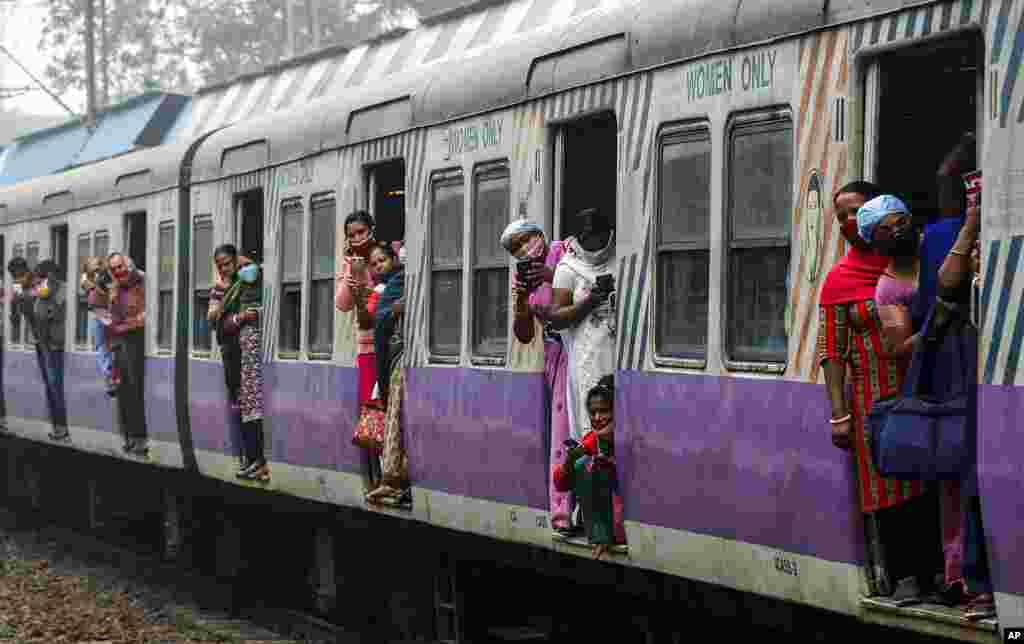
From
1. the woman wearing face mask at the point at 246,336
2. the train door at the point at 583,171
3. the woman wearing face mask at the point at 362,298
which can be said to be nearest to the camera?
the train door at the point at 583,171

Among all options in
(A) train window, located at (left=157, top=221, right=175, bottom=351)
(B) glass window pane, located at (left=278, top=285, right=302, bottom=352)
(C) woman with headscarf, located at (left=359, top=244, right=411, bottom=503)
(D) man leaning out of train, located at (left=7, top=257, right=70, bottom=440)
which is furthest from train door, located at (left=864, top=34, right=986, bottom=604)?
(D) man leaning out of train, located at (left=7, top=257, right=70, bottom=440)

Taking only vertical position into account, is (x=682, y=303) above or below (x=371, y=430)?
above

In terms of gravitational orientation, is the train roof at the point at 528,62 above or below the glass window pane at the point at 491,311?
above

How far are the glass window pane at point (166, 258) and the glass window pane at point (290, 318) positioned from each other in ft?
8.78

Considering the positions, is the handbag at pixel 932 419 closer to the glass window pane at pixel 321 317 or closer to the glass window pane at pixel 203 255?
the glass window pane at pixel 321 317

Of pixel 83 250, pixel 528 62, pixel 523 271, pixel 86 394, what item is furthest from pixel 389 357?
pixel 83 250

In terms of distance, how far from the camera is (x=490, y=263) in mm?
10266

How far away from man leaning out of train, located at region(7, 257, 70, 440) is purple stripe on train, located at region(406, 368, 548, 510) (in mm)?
8639

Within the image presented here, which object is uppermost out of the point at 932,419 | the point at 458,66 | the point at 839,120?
the point at 458,66

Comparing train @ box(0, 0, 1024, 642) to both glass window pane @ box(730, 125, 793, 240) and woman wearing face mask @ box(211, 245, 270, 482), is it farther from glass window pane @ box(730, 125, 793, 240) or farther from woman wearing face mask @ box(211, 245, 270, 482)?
woman wearing face mask @ box(211, 245, 270, 482)

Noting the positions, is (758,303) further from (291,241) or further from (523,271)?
(291,241)

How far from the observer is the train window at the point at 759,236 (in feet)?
24.6

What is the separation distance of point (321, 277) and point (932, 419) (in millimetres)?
6793

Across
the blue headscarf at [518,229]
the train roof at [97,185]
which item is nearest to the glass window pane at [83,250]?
the train roof at [97,185]
